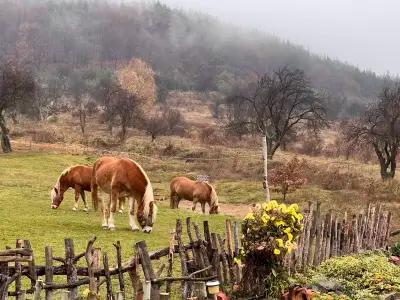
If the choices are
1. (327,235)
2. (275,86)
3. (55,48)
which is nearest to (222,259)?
(327,235)

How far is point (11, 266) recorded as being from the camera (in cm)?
616

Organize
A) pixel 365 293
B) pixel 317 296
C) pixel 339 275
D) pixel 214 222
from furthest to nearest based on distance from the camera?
1. pixel 214 222
2. pixel 339 275
3. pixel 365 293
4. pixel 317 296

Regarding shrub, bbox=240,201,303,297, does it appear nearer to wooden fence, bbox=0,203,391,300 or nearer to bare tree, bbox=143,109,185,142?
wooden fence, bbox=0,203,391,300

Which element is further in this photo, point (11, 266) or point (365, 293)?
point (365, 293)

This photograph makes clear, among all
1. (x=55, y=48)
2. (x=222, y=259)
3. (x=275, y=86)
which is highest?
(x=55, y=48)

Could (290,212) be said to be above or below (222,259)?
above

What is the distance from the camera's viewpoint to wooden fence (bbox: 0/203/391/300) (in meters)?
6.03

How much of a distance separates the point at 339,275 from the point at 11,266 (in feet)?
21.8

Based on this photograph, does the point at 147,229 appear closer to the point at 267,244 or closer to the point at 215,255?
the point at 215,255

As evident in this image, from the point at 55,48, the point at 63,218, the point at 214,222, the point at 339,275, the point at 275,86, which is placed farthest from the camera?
the point at 55,48

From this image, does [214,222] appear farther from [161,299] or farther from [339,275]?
[161,299]

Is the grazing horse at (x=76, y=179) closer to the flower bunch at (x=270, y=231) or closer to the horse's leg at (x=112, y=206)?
the horse's leg at (x=112, y=206)

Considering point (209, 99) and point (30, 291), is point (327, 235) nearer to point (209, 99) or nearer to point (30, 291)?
point (30, 291)

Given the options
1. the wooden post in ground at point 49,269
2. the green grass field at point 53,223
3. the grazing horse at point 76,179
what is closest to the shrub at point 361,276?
the green grass field at point 53,223
